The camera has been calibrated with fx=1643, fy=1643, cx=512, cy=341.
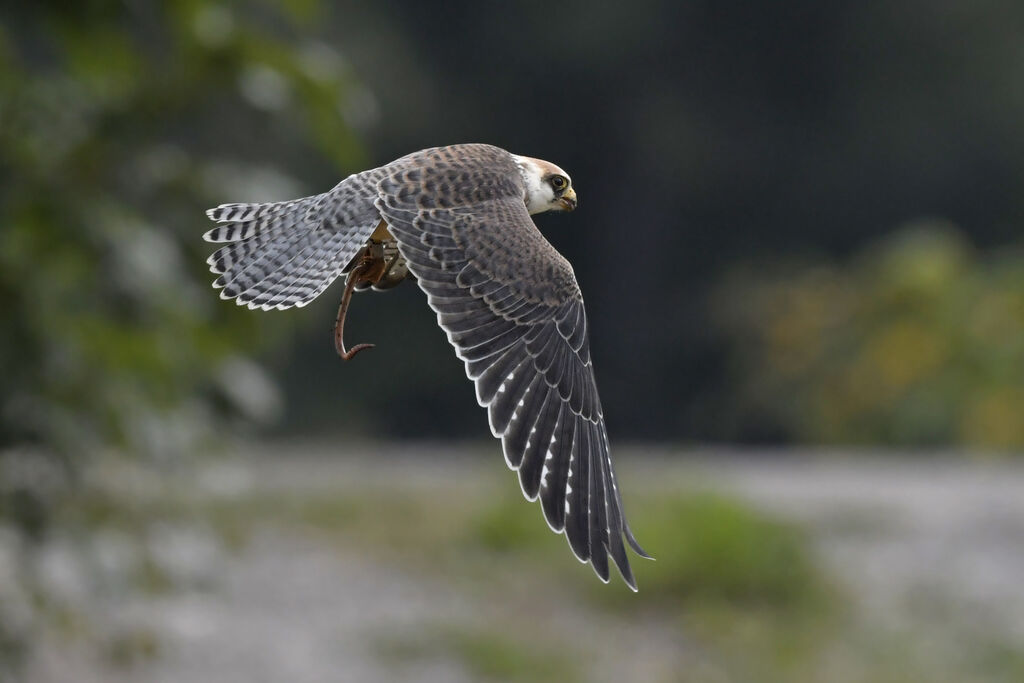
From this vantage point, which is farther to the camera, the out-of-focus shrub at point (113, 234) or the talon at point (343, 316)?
the out-of-focus shrub at point (113, 234)

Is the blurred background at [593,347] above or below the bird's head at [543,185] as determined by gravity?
below

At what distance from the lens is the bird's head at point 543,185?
7.24ft

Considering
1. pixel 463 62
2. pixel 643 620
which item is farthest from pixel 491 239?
pixel 463 62

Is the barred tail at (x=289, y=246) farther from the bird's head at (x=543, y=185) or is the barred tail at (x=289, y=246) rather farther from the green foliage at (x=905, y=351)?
the green foliage at (x=905, y=351)

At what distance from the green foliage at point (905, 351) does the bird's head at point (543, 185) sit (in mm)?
11301

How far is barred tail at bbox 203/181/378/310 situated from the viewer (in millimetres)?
2088

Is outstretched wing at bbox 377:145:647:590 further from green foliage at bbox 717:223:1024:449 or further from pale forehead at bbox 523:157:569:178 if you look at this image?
green foliage at bbox 717:223:1024:449

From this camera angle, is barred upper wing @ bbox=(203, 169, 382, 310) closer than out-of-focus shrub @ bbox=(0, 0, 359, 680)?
Yes

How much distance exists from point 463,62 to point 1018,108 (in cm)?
745

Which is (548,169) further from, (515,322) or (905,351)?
(905,351)

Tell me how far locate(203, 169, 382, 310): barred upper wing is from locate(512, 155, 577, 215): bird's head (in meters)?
0.21

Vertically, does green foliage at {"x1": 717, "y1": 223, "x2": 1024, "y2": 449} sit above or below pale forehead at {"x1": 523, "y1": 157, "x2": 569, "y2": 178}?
below

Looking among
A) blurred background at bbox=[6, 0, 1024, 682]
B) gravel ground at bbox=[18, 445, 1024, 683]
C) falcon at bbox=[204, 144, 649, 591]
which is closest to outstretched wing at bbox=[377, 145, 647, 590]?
falcon at bbox=[204, 144, 649, 591]

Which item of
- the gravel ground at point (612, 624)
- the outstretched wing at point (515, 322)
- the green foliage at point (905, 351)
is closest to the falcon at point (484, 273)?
the outstretched wing at point (515, 322)
